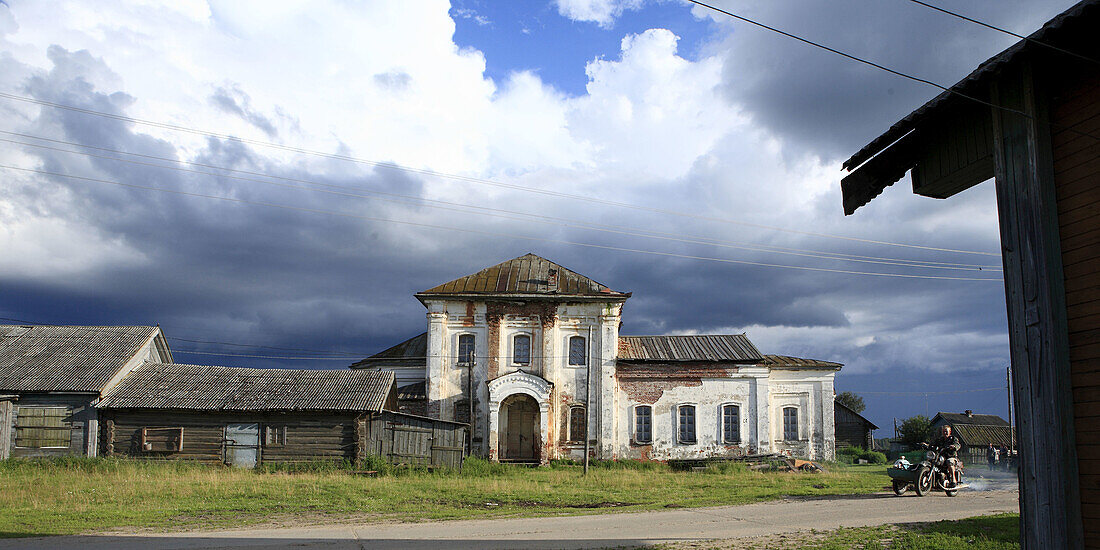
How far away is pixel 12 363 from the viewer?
84.2ft


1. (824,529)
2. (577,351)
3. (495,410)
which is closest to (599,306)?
(577,351)

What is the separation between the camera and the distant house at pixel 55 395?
23.9m

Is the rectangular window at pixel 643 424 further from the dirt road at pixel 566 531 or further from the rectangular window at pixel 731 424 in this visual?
the dirt road at pixel 566 531

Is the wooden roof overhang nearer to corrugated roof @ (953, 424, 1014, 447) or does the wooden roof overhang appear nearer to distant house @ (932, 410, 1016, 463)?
distant house @ (932, 410, 1016, 463)

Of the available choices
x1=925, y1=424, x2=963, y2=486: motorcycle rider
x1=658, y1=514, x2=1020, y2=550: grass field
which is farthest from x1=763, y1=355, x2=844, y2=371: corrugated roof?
x1=658, y1=514, x2=1020, y2=550: grass field

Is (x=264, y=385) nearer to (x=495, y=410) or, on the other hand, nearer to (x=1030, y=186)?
(x=495, y=410)

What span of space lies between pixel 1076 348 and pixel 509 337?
84.2ft

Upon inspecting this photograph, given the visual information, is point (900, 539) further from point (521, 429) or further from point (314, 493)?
point (521, 429)

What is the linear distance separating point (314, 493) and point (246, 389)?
10235mm

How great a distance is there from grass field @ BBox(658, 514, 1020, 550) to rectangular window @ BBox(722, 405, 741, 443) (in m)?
19.8

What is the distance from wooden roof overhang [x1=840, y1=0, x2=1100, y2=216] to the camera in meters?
5.73

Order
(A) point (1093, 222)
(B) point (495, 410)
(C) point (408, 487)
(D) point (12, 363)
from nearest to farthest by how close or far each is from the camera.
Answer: (A) point (1093, 222) → (C) point (408, 487) → (D) point (12, 363) → (B) point (495, 410)

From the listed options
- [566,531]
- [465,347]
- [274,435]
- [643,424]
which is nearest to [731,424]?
[643,424]

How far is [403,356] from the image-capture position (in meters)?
Answer: 35.1
